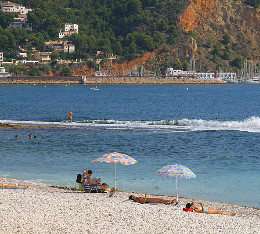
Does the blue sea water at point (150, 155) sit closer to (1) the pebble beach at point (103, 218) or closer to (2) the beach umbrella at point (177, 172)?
(2) the beach umbrella at point (177, 172)

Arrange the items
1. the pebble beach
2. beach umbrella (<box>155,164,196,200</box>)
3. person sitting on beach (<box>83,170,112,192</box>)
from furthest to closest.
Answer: person sitting on beach (<box>83,170,112,192</box>) < beach umbrella (<box>155,164,196,200</box>) < the pebble beach

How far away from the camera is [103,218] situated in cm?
1596

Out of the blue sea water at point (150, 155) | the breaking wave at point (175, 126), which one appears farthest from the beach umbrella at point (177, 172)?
the breaking wave at point (175, 126)

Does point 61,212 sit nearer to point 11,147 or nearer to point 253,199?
point 253,199

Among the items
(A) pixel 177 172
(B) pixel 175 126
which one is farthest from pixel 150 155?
(B) pixel 175 126

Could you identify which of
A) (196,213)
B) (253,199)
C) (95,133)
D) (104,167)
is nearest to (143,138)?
(95,133)

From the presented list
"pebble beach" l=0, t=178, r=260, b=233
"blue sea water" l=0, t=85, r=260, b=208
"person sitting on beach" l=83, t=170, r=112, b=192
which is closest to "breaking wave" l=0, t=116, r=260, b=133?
"blue sea water" l=0, t=85, r=260, b=208

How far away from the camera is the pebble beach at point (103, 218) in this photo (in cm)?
1485

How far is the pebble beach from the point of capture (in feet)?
48.7

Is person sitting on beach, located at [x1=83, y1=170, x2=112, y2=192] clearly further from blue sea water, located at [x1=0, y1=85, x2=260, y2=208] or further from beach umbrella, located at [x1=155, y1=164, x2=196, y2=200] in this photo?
beach umbrella, located at [x1=155, y1=164, x2=196, y2=200]

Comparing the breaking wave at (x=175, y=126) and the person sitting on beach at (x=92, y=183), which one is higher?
the person sitting on beach at (x=92, y=183)

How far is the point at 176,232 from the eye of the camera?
14.8 metres

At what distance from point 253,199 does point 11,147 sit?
20.3 meters

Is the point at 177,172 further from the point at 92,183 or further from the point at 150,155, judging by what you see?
the point at 150,155
